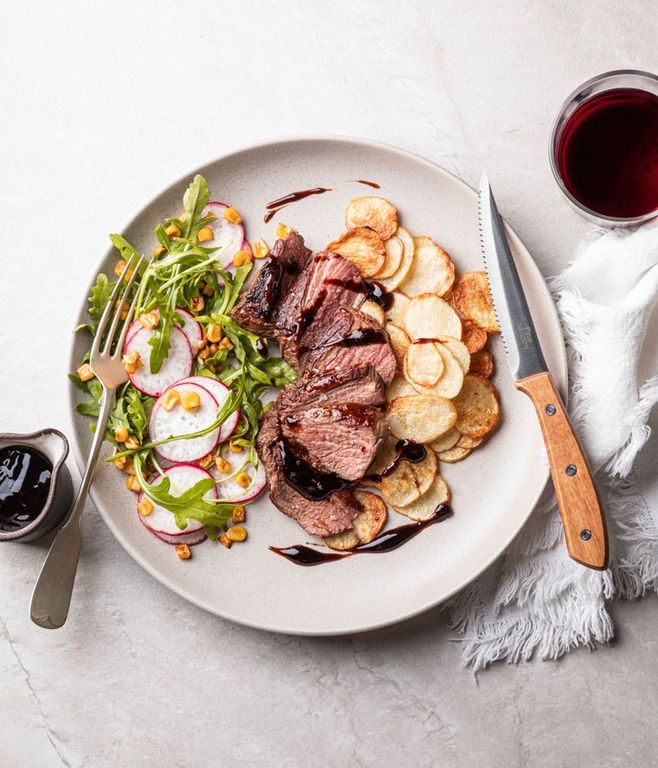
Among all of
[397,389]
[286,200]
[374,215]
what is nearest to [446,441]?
[397,389]

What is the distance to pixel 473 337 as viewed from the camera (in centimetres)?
296

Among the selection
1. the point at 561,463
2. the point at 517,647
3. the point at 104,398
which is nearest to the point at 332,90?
the point at 104,398

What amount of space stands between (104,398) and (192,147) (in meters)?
1.19

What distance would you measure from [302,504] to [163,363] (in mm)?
805

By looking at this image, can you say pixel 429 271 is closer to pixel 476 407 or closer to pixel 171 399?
pixel 476 407

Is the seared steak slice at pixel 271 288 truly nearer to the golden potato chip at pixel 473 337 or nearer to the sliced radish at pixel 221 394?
the sliced radish at pixel 221 394

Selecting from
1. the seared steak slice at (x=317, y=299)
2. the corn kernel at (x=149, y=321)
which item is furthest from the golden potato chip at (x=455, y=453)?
the corn kernel at (x=149, y=321)

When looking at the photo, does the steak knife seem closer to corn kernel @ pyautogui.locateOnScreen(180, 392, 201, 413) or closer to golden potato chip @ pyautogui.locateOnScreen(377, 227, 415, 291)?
golden potato chip @ pyautogui.locateOnScreen(377, 227, 415, 291)

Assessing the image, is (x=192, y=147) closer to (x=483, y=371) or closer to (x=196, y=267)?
(x=196, y=267)

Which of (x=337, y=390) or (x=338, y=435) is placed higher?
(x=337, y=390)

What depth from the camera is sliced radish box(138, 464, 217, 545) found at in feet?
9.63

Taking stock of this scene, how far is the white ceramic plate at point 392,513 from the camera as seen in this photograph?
291cm

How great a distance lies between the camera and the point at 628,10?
126 inches

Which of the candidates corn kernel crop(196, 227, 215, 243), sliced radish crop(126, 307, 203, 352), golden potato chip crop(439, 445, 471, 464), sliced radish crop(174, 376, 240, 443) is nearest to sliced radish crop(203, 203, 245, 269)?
corn kernel crop(196, 227, 215, 243)
